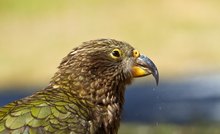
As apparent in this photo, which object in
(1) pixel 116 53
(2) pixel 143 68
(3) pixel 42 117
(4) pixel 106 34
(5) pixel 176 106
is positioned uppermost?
(1) pixel 116 53

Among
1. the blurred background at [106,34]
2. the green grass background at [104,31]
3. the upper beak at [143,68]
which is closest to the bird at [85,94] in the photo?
the upper beak at [143,68]

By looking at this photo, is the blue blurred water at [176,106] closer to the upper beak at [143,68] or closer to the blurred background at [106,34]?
the upper beak at [143,68]

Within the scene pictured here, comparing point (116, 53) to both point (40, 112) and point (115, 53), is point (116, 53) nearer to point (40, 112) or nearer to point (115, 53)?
point (115, 53)

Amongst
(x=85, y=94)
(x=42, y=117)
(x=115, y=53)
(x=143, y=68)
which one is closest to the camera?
(x=42, y=117)

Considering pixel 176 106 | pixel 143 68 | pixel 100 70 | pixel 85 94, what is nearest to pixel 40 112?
pixel 85 94

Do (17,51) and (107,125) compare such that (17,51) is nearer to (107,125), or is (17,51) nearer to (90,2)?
(90,2)

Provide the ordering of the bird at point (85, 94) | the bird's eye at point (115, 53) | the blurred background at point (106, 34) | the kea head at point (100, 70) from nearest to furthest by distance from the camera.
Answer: the bird at point (85, 94), the kea head at point (100, 70), the bird's eye at point (115, 53), the blurred background at point (106, 34)

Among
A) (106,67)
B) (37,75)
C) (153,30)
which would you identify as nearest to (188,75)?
(37,75)
